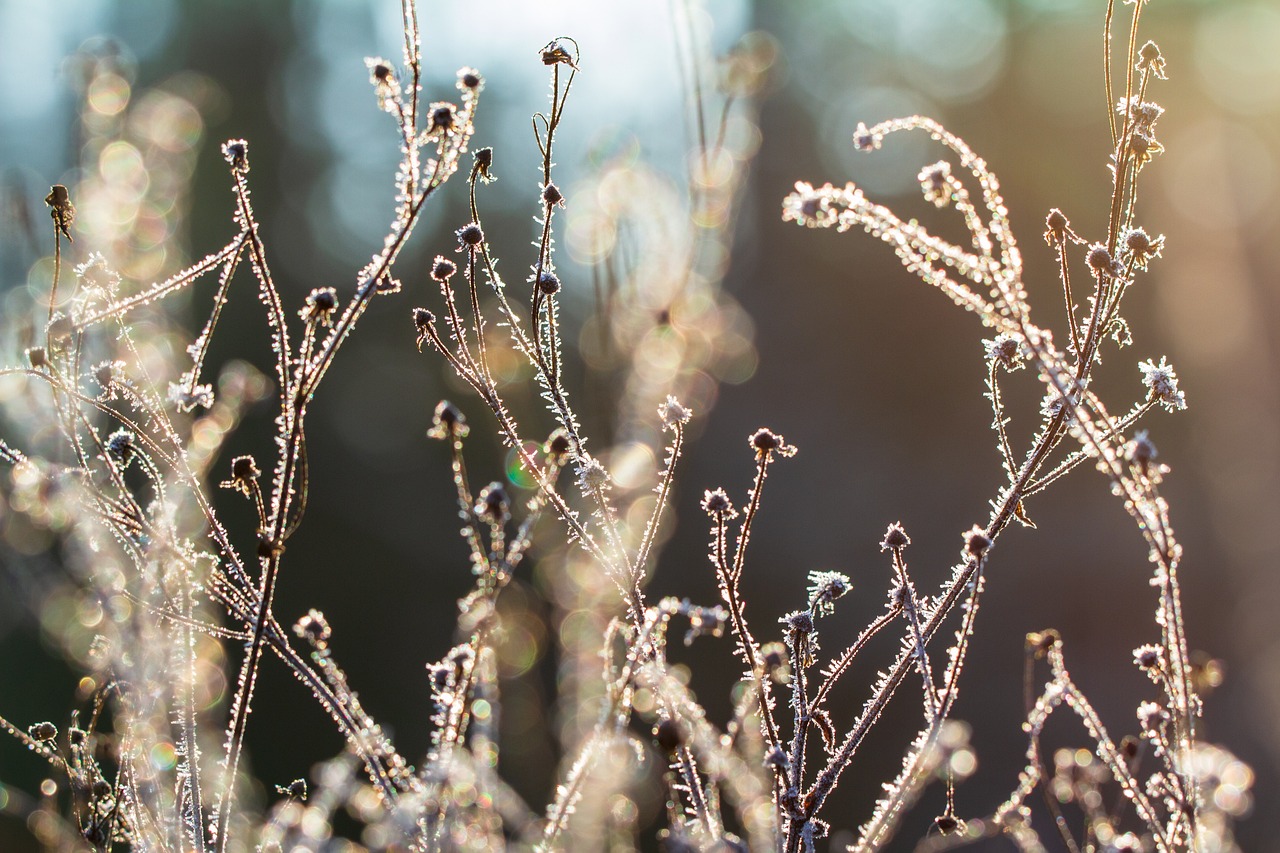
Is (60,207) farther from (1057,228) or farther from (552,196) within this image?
(1057,228)

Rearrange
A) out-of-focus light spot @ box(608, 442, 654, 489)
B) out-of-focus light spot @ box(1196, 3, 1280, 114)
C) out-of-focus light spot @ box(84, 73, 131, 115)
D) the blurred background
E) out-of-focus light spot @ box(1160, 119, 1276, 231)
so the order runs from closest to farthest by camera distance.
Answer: out-of-focus light spot @ box(608, 442, 654, 489), out-of-focus light spot @ box(84, 73, 131, 115), the blurred background, out-of-focus light spot @ box(1160, 119, 1276, 231), out-of-focus light spot @ box(1196, 3, 1280, 114)

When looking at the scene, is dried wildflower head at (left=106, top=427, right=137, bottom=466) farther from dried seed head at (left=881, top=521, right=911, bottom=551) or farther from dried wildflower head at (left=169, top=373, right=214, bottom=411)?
dried seed head at (left=881, top=521, right=911, bottom=551)

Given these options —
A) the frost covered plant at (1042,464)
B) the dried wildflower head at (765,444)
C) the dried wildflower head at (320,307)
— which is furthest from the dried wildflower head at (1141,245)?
the dried wildflower head at (320,307)

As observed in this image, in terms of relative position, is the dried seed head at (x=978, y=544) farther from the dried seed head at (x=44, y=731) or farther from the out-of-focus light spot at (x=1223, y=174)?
the out-of-focus light spot at (x=1223, y=174)

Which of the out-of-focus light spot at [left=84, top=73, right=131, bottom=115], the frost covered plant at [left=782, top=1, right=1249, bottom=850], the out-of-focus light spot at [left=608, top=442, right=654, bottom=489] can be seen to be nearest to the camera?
the frost covered plant at [left=782, top=1, right=1249, bottom=850]

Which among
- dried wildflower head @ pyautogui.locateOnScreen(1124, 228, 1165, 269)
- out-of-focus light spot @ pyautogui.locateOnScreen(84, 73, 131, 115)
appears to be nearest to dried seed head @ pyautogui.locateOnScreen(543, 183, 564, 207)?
dried wildflower head @ pyautogui.locateOnScreen(1124, 228, 1165, 269)

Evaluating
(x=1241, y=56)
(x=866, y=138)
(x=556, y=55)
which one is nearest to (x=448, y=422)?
(x=556, y=55)

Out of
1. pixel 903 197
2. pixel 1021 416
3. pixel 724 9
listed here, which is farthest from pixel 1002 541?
pixel 724 9
